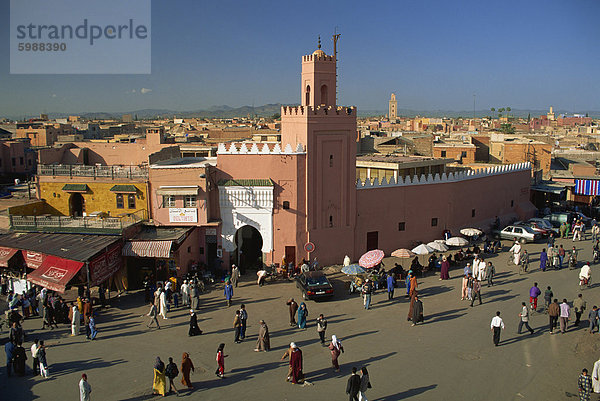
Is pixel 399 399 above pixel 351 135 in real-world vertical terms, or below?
below

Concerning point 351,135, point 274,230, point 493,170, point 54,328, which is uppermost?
point 351,135

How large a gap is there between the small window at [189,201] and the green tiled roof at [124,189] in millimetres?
2124

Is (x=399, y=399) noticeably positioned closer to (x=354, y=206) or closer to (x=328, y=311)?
(x=328, y=311)

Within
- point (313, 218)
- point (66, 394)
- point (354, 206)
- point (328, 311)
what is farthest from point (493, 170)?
point (66, 394)

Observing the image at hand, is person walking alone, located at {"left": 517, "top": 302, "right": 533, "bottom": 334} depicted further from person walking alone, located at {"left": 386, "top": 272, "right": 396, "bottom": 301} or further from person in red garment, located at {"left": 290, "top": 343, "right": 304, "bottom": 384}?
person in red garment, located at {"left": 290, "top": 343, "right": 304, "bottom": 384}

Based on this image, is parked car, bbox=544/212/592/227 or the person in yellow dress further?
parked car, bbox=544/212/592/227

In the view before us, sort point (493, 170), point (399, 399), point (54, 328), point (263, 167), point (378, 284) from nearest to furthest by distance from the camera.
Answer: point (399, 399), point (54, 328), point (378, 284), point (263, 167), point (493, 170)

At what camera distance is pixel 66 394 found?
1082cm

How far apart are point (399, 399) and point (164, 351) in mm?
6118

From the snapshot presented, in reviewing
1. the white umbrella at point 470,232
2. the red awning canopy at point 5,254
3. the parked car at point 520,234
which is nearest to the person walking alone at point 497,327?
the white umbrella at point 470,232

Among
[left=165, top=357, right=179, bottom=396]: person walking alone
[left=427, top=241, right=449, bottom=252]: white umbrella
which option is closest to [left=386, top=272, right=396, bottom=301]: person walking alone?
[left=427, top=241, right=449, bottom=252]: white umbrella

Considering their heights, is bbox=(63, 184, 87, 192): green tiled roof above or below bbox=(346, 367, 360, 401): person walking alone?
above

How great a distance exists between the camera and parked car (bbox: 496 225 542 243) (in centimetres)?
2414

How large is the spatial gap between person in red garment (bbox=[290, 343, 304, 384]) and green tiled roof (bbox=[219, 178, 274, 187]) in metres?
9.60
